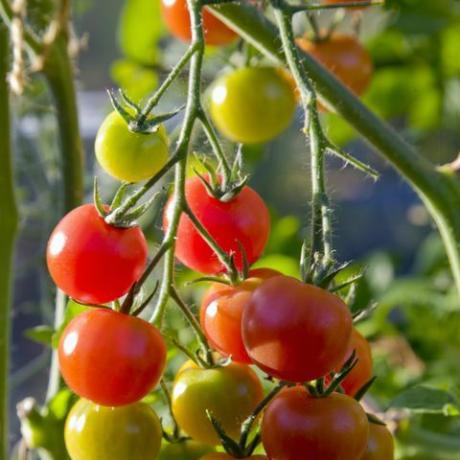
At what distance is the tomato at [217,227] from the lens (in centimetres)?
58

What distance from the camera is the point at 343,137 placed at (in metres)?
1.31

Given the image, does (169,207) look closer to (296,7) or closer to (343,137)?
(296,7)

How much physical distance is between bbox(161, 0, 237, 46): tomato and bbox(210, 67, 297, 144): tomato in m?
0.04

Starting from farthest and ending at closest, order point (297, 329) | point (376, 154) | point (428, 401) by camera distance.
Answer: point (376, 154) → point (428, 401) → point (297, 329)

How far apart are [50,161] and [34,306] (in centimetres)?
17

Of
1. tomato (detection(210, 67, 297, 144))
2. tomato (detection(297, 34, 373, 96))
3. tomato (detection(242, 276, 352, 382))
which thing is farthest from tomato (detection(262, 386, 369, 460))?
tomato (detection(297, 34, 373, 96))

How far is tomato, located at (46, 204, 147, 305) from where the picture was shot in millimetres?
524

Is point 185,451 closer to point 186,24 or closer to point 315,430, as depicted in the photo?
point 315,430

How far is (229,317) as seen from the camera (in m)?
0.54

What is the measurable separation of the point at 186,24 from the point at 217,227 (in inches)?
8.6

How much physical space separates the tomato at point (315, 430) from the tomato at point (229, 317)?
4 cm

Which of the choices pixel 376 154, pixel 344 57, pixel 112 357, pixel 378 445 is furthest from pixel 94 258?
pixel 376 154

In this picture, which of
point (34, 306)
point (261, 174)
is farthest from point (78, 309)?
point (261, 174)

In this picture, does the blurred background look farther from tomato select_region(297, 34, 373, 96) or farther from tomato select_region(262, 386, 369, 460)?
tomato select_region(262, 386, 369, 460)
